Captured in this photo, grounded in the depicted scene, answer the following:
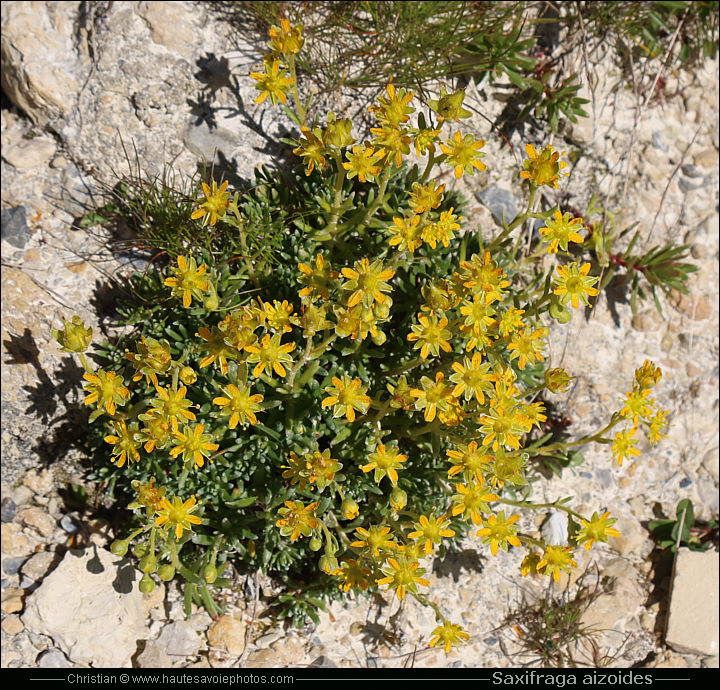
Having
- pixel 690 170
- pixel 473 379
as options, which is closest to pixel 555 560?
pixel 473 379

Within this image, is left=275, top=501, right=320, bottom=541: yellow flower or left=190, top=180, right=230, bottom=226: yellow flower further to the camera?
left=190, top=180, right=230, bottom=226: yellow flower

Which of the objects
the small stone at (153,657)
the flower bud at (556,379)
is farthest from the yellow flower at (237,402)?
the small stone at (153,657)

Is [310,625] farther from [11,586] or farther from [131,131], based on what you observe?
[131,131]

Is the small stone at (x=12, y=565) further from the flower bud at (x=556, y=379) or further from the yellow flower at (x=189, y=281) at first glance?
the flower bud at (x=556, y=379)

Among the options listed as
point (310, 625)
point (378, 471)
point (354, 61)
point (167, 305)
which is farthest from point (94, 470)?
point (354, 61)

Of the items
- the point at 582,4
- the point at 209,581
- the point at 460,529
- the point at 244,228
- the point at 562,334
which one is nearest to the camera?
the point at 209,581

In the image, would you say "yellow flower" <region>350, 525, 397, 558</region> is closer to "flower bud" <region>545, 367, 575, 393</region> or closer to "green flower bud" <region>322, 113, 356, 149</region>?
"flower bud" <region>545, 367, 575, 393</region>

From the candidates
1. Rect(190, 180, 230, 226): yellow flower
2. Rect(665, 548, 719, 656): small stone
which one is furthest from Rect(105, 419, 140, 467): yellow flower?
Rect(665, 548, 719, 656): small stone
